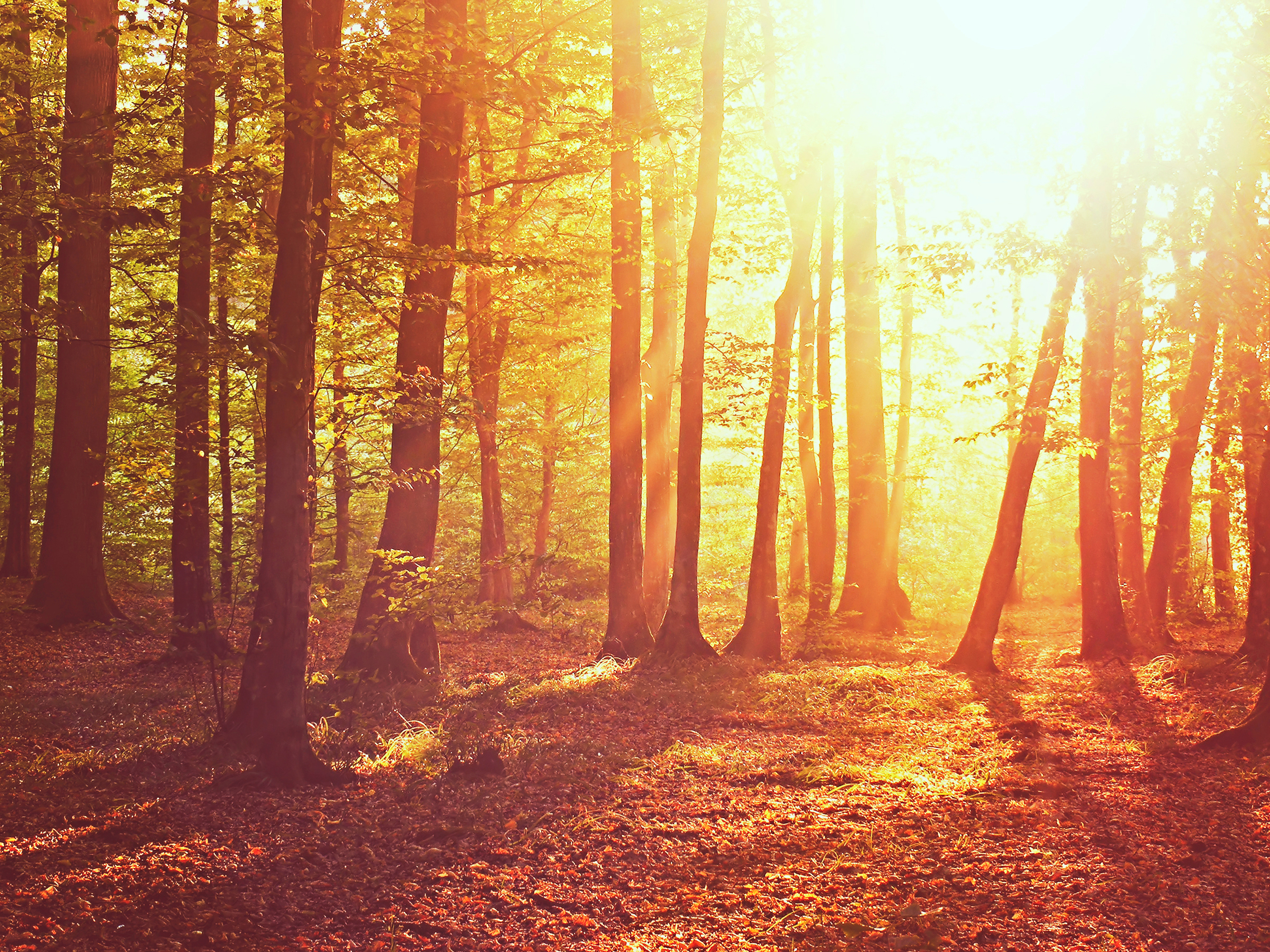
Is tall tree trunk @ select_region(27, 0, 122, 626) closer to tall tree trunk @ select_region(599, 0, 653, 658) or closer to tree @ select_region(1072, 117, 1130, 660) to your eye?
tall tree trunk @ select_region(599, 0, 653, 658)

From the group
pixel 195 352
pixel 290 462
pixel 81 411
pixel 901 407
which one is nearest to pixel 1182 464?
pixel 901 407

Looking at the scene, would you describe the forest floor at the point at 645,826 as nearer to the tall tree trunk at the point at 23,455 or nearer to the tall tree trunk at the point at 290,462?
the tall tree trunk at the point at 290,462

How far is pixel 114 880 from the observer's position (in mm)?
4730

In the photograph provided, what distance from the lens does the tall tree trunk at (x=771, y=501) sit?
12656mm

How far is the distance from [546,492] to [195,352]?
48.3 feet

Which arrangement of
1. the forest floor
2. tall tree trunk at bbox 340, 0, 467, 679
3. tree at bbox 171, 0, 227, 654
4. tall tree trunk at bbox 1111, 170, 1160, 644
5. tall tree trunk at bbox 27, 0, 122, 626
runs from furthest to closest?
tall tree trunk at bbox 1111, 170, 1160, 644, tall tree trunk at bbox 27, 0, 122, 626, tall tree trunk at bbox 340, 0, 467, 679, tree at bbox 171, 0, 227, 654, the forest floor

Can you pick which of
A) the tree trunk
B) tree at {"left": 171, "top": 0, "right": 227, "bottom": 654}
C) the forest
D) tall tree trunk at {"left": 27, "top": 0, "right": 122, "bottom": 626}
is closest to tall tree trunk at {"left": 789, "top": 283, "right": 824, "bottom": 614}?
the forest

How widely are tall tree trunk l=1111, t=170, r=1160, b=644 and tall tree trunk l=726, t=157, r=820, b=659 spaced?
14.0ft

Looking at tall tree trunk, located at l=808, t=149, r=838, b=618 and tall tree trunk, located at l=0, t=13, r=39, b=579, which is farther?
tall tree trunk, located at l=0, t=13, r=39, b=579

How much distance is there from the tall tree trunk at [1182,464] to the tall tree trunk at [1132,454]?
1.15 feet

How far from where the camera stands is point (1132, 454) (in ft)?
48.4

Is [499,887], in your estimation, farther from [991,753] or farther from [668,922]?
[991,753]

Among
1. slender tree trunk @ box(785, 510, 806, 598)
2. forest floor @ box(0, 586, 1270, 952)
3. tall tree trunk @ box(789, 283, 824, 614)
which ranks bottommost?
forest floor @ box(0, 586, 1270, 952)

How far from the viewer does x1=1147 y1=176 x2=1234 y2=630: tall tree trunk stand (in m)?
11.0
